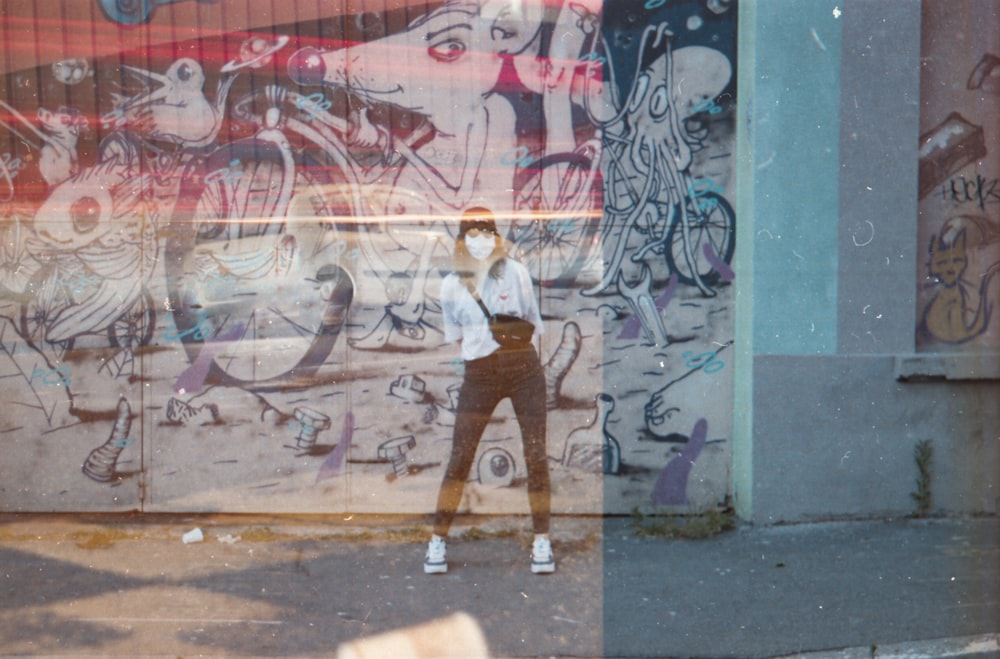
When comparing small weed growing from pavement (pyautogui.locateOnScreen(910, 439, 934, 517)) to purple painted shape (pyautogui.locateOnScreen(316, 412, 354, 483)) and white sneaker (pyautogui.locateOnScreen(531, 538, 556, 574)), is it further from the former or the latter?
purple painted shape (pyautogui.locateOnScreen(316, 412, 354, 483))

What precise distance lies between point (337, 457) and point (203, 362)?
3.29ft

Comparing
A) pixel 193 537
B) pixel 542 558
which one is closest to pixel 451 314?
pixel 542 558

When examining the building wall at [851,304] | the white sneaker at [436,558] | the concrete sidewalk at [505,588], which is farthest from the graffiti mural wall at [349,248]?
the white sneaker at [436,558]

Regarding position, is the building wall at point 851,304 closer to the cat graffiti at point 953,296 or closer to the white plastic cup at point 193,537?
the cat graffiti at point 953,296

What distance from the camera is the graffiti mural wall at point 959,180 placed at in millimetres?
5992

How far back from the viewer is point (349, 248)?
5988 mm

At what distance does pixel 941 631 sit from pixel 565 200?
3.11 metres

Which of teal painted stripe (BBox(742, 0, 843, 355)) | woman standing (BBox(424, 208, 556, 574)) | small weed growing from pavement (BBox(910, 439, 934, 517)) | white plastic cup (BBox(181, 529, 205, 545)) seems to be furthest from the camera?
small weed growing from pavement (BBox(910, 439, 934, 517))

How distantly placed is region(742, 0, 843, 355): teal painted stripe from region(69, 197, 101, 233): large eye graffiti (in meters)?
3.98

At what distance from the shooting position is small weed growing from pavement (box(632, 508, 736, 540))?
5758mm

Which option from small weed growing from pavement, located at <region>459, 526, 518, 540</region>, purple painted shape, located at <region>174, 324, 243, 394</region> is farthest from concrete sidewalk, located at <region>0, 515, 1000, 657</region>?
purple painted shape, located at <region>174, 324, 243, 394</region>

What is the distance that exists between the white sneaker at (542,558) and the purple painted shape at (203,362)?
226 cm

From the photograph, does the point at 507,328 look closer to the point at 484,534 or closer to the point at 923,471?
the point at 484,534

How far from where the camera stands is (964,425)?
19.7 ft
